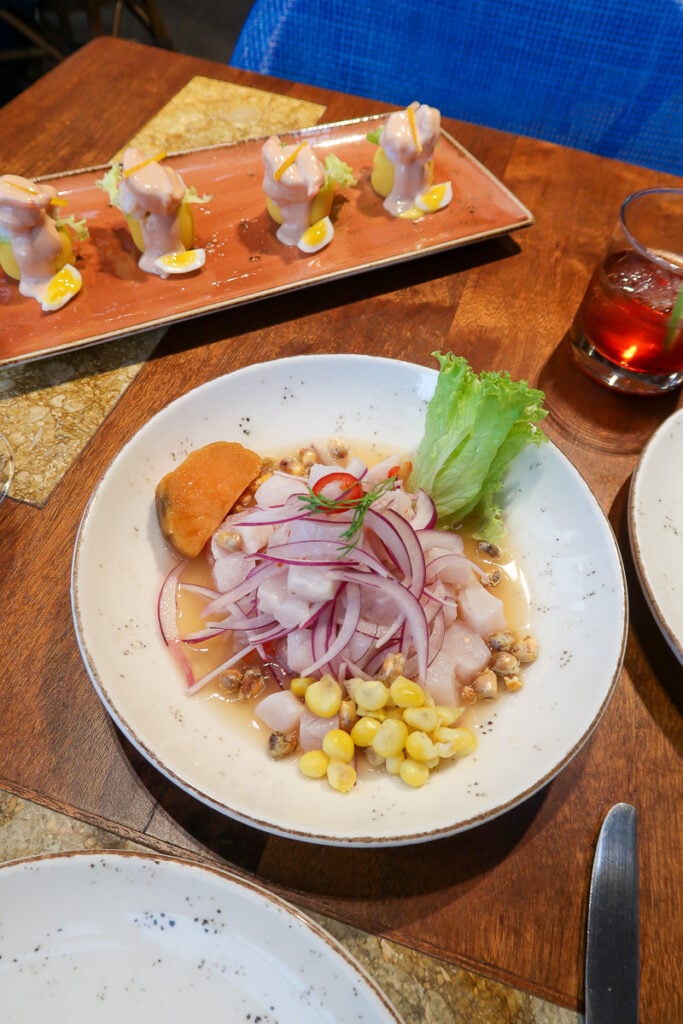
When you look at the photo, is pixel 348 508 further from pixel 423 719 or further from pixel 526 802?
pixel 526 802

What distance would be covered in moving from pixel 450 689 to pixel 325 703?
242 millimetres

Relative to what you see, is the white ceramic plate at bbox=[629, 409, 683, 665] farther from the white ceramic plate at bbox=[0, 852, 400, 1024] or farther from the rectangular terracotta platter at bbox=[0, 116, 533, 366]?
the rectangular terracotta platter at bbox=[0, 116, 533, 366]

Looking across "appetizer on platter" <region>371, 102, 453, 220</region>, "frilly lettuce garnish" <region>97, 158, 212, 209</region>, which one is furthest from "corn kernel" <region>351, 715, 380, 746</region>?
"appetizer on platter" <region>371, 102, 453, 220</region>

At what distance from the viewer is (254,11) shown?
304 cm

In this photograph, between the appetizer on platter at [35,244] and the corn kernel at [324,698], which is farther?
the appetizer on platter at [35,244]

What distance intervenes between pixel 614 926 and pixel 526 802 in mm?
212

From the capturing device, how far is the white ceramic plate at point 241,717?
1.01 meters

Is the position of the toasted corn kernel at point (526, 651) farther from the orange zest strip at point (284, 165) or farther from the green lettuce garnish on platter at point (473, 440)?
the orange zest strip at point (284, 165)

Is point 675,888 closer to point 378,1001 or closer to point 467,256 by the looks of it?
point 378,1001

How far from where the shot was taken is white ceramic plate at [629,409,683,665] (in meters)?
1.25

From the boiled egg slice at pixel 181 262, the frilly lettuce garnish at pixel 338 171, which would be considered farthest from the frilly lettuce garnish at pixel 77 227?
the frilly lettuce garnish at pixel 338 171

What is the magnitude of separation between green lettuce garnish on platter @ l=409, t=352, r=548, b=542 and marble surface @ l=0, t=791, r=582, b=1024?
0.81 meters

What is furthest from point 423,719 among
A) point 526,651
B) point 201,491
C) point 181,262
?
point 181,262

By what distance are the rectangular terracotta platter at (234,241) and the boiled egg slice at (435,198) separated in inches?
0.9
